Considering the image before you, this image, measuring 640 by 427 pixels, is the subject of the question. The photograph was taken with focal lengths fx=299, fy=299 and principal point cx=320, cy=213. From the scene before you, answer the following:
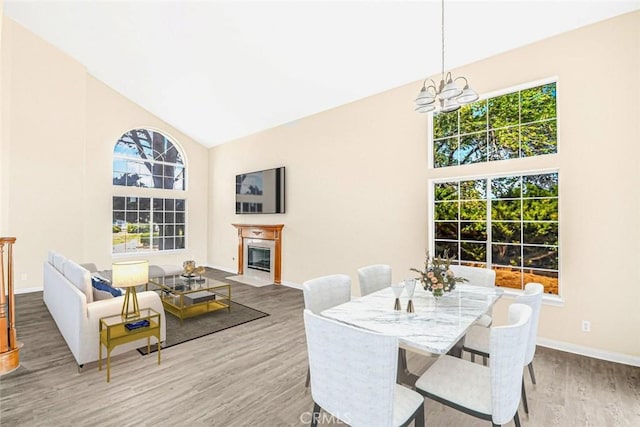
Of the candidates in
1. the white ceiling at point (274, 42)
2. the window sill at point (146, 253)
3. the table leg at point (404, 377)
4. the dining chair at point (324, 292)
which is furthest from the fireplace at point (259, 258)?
the table leg at point (404, 377)

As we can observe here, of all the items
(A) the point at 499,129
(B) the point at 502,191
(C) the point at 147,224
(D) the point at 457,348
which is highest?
(A) the point at 499,129

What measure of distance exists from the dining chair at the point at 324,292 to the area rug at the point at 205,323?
1.72m

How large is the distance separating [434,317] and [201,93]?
19.5 ft

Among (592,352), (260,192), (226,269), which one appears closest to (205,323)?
(260,192)

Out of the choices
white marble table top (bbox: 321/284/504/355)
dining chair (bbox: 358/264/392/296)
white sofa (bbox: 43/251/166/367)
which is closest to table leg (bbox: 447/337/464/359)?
white marble table top (bbox: 321/284/504/355)

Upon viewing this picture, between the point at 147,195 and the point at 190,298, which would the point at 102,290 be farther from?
the point at 147,195

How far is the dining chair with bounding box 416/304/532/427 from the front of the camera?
1445 millimetres

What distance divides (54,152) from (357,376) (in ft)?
23.5

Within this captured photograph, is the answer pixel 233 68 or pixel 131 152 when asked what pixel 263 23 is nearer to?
pixel 233 68

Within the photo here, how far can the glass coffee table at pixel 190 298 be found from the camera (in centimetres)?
419

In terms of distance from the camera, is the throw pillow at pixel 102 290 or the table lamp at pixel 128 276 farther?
the throw pillow at pixel 102 290

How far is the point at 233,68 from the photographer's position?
5.00 metres

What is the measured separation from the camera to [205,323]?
3.98m

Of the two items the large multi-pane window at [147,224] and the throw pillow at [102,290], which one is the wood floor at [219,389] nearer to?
the throw pillow at [102,290]
